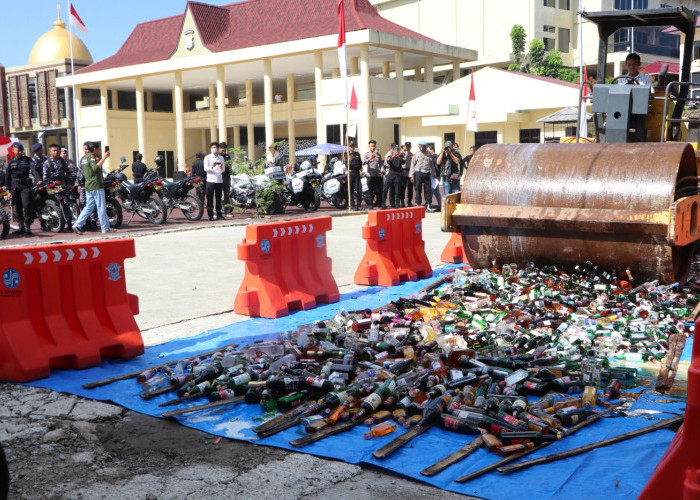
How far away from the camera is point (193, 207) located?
18469 mm

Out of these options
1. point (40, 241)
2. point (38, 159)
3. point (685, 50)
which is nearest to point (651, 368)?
point (685, 50)

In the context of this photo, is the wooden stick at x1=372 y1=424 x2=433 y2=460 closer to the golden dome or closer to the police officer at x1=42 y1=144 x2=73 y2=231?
the police officer at x1=42 y1=144 x2=73 y2=231

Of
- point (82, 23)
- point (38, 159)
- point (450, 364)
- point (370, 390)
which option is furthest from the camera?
point (82, 23)

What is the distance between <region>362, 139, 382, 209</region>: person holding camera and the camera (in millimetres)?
20734

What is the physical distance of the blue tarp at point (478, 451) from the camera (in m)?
3.70

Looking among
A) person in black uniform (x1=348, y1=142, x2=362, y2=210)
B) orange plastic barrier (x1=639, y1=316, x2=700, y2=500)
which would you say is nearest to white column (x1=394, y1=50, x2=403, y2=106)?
person in black uniform (x1=348, y1=142, x2=362, y2=210)

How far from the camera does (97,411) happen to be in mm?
4914

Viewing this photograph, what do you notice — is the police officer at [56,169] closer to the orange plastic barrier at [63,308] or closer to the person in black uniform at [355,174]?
the person in black uniform at [355,174]

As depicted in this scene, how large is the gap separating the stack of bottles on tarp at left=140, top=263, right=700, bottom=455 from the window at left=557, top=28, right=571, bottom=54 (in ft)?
176

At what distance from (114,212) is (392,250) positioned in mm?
8676

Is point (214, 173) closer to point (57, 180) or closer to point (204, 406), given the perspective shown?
point (57, 180)

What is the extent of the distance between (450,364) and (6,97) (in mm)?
63892

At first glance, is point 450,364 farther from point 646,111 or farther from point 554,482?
point 646,111

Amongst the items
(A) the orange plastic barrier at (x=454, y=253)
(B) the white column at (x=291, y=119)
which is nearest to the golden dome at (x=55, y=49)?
(B) the white column at (x=291, y=119)
